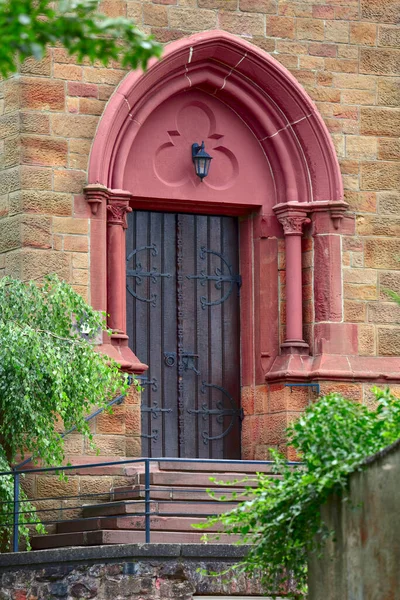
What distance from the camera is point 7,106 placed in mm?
13891

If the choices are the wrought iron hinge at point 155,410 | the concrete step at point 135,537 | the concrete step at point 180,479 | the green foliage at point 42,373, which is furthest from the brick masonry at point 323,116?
the concrete step at point 135,537

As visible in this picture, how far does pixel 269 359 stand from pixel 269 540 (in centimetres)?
607

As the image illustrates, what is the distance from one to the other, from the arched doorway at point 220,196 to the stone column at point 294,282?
0.04 feet

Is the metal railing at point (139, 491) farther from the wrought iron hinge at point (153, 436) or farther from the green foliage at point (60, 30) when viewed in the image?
the green foliage at point (60, 30)

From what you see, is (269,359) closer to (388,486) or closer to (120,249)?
(120,249)

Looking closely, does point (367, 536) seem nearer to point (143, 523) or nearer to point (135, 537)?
point (135, 537)

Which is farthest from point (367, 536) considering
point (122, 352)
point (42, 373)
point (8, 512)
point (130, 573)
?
point (122, 352)

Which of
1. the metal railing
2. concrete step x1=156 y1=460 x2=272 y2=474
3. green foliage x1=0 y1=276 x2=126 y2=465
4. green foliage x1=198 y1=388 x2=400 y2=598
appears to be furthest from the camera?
concrete step x1=156 y1=460 x2=272 y2=474

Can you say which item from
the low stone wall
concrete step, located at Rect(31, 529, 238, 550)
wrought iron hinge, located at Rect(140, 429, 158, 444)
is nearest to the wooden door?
wrought iron hinge, located at Rect(140, 429, 158, 444)

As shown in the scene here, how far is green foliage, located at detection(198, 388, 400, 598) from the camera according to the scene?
8.15 m

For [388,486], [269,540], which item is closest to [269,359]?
[269,540]

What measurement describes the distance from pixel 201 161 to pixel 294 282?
56.2 inches

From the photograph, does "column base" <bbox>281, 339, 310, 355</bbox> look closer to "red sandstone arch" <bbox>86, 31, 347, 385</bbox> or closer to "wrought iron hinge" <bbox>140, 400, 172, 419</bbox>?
"red sandstone arch" <bbox>86, 31, 347, 385</bbox>

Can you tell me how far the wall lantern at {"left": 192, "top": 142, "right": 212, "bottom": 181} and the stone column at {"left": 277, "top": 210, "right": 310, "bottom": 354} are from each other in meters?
→ 0.84
